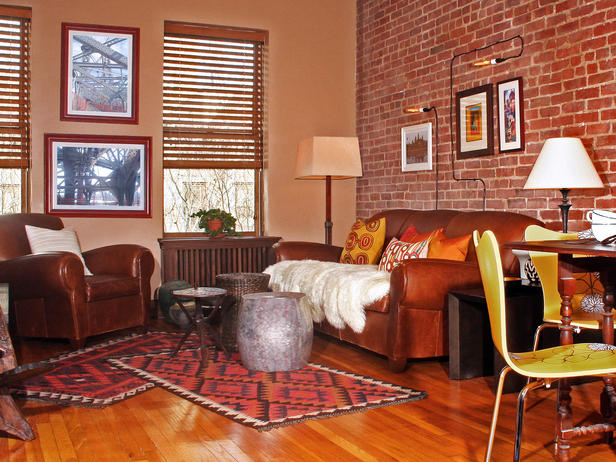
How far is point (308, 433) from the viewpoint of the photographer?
2922 millimetres

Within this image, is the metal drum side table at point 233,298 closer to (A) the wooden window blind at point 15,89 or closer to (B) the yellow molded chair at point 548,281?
(B) the yellow molded chair at point 548,281

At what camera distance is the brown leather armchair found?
4758mm

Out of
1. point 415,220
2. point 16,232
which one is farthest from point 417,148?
point 16,232

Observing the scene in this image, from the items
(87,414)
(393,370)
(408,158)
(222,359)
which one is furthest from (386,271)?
(87,414)

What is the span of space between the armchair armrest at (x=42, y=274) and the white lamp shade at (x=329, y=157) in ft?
7.05

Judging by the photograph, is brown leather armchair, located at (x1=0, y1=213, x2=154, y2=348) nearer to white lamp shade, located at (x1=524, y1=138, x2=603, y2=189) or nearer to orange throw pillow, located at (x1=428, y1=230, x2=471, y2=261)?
orange throw pillow, located at (x1=428, y1=230, x2=471, y2=261)

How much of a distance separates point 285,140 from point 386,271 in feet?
8.26

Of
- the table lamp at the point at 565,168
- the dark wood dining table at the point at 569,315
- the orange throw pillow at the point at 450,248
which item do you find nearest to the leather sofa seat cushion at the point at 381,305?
the orange throw pillow at the point at 450,248

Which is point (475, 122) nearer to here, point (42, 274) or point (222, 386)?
point (222, 386)

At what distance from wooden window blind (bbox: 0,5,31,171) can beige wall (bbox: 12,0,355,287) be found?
0.11 m

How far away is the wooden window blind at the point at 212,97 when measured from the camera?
6.54m

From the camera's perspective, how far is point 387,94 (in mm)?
6434

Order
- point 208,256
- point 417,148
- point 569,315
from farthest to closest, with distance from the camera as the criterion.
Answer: point 208,256
point 417,148
point 569,315

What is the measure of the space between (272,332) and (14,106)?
3536mm
